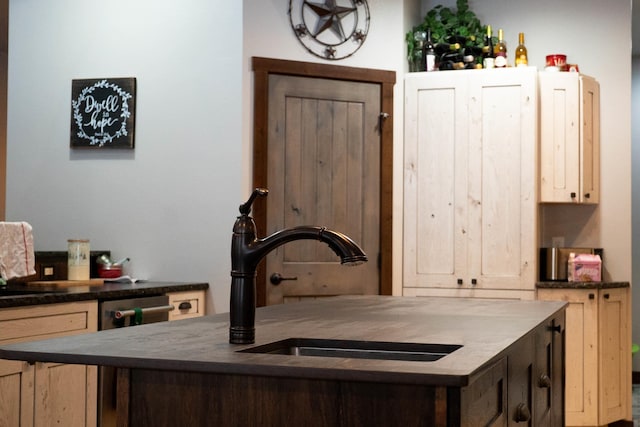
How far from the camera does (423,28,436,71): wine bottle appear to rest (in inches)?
219

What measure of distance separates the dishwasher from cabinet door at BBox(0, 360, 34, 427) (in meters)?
0.49

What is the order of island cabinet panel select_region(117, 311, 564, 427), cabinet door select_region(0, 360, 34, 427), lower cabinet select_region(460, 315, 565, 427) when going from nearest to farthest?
island cabinet panel select_region(117, 311, 564, 427)
lower cabinet select_region(460, 315, 565, 427)
cabinet door select_region(0, 360, 34, 427)

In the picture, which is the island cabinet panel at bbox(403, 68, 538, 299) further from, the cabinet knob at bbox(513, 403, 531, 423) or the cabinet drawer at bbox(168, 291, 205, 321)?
the cabinet knob at bbox(513, 403, 531, 423)

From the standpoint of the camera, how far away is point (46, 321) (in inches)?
141

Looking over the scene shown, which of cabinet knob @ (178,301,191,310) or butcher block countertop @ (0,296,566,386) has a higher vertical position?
butcher block countertop @ (0,296,566,386)

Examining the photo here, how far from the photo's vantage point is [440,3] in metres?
6.02

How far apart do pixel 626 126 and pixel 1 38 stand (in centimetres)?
537

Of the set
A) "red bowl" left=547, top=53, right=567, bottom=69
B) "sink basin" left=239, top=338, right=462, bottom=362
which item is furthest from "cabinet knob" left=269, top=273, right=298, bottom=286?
"sink basin" left=239, top=338, right=462, bottom=362

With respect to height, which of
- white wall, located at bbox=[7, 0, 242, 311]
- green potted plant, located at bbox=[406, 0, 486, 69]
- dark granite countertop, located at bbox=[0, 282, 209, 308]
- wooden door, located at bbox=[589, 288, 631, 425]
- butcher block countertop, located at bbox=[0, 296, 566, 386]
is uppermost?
green potted plant, located at bbox=[406, 0, 486, 69]

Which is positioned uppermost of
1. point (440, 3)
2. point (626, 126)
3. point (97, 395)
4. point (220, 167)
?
point (440, 3)

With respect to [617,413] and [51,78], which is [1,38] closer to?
[51,78]

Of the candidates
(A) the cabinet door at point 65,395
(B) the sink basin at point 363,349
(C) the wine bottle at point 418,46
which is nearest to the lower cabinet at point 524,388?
Answer: (B) the sink basin at point 363,349

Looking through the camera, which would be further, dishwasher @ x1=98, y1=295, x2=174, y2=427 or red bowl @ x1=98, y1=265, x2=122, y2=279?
red bowl @ x1=98, y1=265, x2=122, y2=279

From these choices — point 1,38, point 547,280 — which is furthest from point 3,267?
point 1,38
